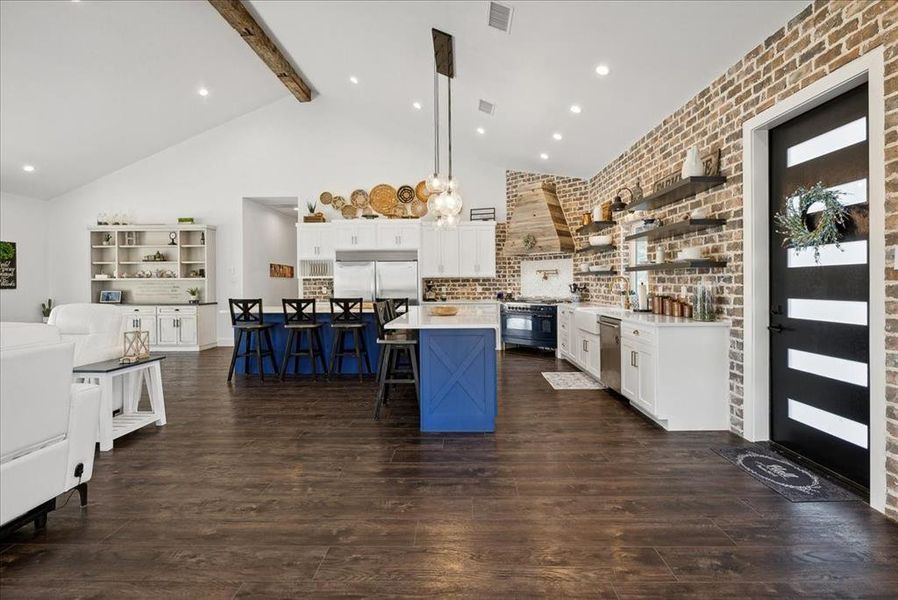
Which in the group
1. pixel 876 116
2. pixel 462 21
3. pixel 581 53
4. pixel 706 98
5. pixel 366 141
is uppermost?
pixel 366 141

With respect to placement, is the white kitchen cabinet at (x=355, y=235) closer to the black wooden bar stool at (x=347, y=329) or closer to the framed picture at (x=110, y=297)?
the black wooden bar stool at (x=347, y=329)

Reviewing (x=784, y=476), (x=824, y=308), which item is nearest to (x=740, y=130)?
(x=824, y=308)

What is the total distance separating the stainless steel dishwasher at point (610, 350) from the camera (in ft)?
14.5

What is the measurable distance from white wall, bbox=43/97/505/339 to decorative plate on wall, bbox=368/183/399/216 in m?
0.20

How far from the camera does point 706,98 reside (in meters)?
3.82

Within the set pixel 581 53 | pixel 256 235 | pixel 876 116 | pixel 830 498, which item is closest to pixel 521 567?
pixel 830 498

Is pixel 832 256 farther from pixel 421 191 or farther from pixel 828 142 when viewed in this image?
pixel 421 191

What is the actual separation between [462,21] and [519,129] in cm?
232

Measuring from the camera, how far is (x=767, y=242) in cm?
324

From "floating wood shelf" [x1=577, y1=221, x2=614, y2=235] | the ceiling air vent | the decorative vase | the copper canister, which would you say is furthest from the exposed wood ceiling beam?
the copper canister

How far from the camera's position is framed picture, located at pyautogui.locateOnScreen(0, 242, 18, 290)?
7.88 m

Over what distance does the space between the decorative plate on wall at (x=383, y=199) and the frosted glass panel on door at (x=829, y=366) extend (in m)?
6.92

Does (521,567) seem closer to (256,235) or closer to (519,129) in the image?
(519,129)

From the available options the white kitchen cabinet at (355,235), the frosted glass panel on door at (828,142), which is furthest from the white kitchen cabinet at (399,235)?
the frosted glass panel on door at (828,142)
